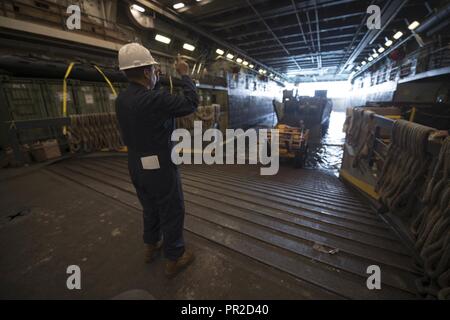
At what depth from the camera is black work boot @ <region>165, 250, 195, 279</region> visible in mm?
1444

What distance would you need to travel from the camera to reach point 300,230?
2.02 m

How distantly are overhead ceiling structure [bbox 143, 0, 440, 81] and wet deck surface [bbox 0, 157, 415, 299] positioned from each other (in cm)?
683

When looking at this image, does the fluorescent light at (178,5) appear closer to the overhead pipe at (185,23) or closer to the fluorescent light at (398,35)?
the overhead pipe at (185,23)

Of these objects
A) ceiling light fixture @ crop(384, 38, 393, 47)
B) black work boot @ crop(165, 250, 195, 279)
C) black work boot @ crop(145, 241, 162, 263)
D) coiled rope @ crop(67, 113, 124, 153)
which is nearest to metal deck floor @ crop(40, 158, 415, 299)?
black work boot @ crop(165, 250, 195, 279)

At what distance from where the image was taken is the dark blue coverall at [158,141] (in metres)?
1.31

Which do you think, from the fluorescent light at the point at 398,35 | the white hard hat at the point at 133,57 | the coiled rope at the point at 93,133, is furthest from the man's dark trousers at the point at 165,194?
the fluorescent light at the point at 398,35

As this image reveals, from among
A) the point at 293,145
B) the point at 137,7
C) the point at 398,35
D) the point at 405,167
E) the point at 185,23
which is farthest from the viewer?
the point at 398,35

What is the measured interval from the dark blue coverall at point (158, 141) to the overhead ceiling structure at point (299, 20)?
6865 millimetres

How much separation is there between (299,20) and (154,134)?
9.16 meters

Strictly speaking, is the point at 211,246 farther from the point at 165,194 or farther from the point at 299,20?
the point at 299,20

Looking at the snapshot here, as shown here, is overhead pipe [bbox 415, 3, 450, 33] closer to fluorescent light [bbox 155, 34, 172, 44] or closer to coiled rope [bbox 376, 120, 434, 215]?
coiled rope [bbox 376, 120, 434, 215]

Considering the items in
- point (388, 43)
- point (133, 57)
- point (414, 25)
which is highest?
point (388, 43)

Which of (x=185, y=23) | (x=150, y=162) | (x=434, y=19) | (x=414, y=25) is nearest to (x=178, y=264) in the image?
(x=150, y=162)

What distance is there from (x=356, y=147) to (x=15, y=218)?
5.46 metres
